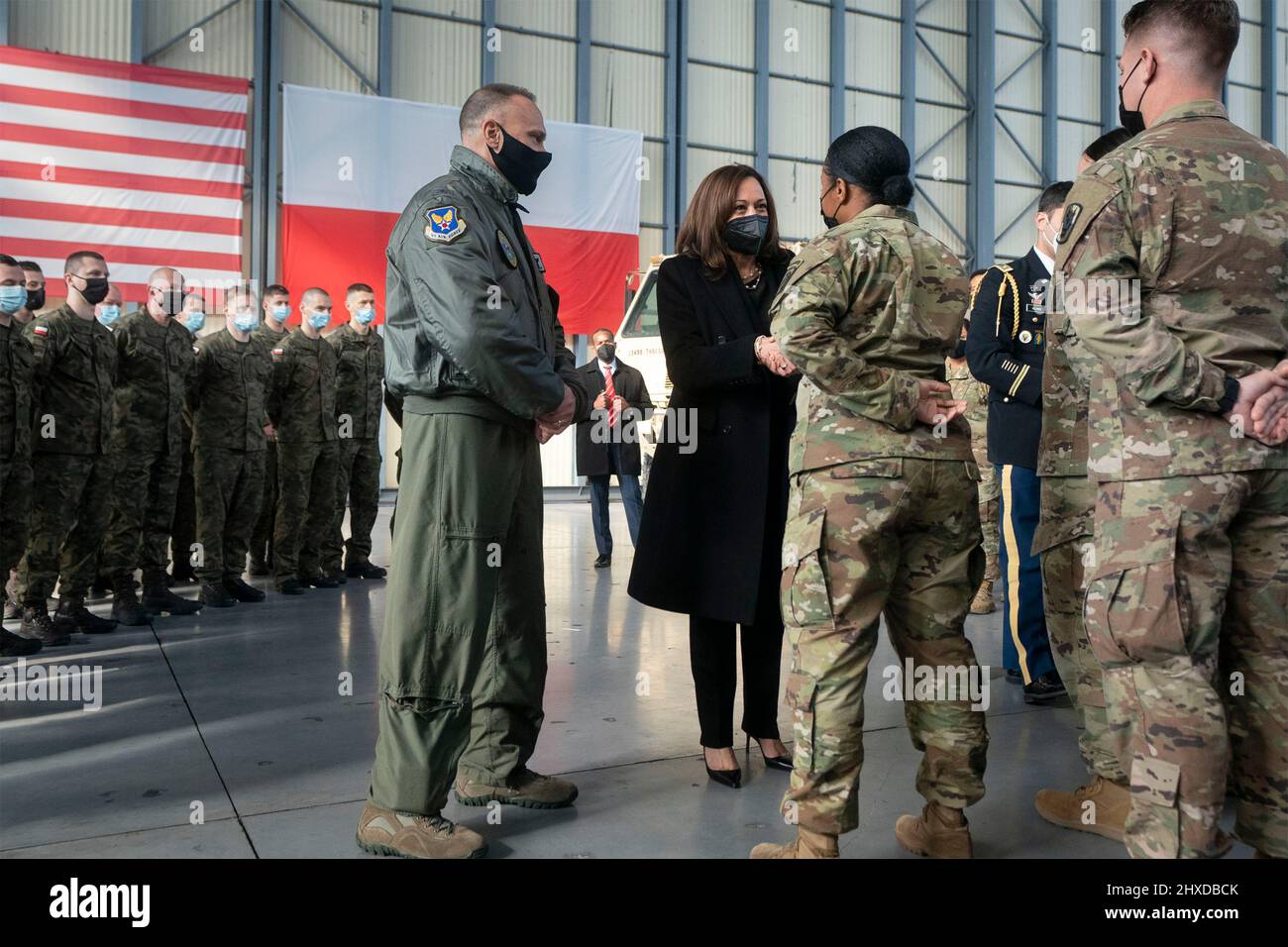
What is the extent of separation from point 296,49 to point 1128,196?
1203 centimetres

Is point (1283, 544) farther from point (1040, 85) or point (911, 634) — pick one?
point (1040, 85)

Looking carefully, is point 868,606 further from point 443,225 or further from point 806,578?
point 443,225

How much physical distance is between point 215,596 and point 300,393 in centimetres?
141

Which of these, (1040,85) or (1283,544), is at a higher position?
(1040,85)

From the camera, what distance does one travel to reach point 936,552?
223cm

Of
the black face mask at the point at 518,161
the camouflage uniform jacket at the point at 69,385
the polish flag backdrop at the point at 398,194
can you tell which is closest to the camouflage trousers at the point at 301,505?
the camouflage uniform jacket at the point at 69,385

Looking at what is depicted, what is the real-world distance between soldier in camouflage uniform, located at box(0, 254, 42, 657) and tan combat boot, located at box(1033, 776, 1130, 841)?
404 centimetres

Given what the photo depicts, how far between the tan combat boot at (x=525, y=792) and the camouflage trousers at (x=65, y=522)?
3.13 m

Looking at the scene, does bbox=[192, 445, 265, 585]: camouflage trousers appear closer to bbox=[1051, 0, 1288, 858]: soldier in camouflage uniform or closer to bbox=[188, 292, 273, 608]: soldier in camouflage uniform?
bbox=[188, 292, 273, 608]: soldier in camouflage uniform
